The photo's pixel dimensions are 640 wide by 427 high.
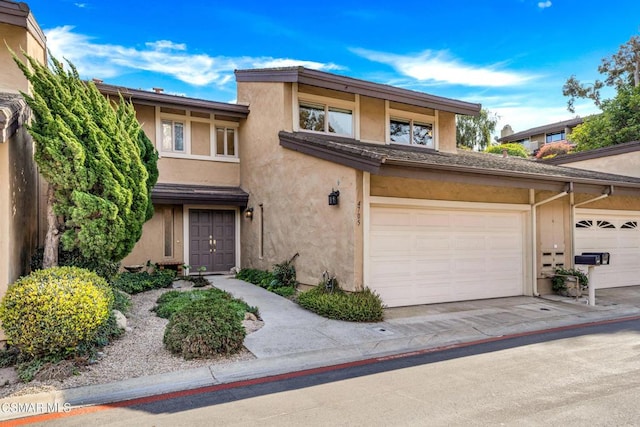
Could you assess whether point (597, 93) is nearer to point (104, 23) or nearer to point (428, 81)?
point (428, 81)

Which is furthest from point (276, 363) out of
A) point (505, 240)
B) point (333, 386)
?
point (505, 240)

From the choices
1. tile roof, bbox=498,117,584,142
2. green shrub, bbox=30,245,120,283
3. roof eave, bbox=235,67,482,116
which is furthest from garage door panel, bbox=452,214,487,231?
tile roof, bbox=498,117,584,142

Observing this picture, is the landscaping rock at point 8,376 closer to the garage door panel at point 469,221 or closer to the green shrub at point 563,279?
the garage door panel at point 469,221

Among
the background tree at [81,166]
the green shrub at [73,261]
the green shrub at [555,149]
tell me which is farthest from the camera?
the green shrub at [555,149]

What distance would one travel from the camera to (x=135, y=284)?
32.5 feet

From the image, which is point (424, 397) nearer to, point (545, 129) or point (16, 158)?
point (16, 158)

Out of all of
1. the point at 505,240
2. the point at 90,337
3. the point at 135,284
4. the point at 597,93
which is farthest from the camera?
the point at 597,93

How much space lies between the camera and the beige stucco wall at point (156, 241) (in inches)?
487

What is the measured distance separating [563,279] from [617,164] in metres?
7.53

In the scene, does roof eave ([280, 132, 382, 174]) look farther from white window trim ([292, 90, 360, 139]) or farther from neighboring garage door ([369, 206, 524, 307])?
neighboring garage door ([369, 206, 524, 307])

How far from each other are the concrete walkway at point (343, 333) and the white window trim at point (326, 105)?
16.7ft

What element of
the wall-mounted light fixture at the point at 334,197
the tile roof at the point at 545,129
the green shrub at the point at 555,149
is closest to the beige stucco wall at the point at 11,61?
the wall-mounted light fixture at the point at 334,197

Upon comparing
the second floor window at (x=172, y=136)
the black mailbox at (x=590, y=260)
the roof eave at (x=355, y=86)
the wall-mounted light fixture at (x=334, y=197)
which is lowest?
the black mailbox at (x=590, y=260)

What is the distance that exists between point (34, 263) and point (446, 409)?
744 centimetres
